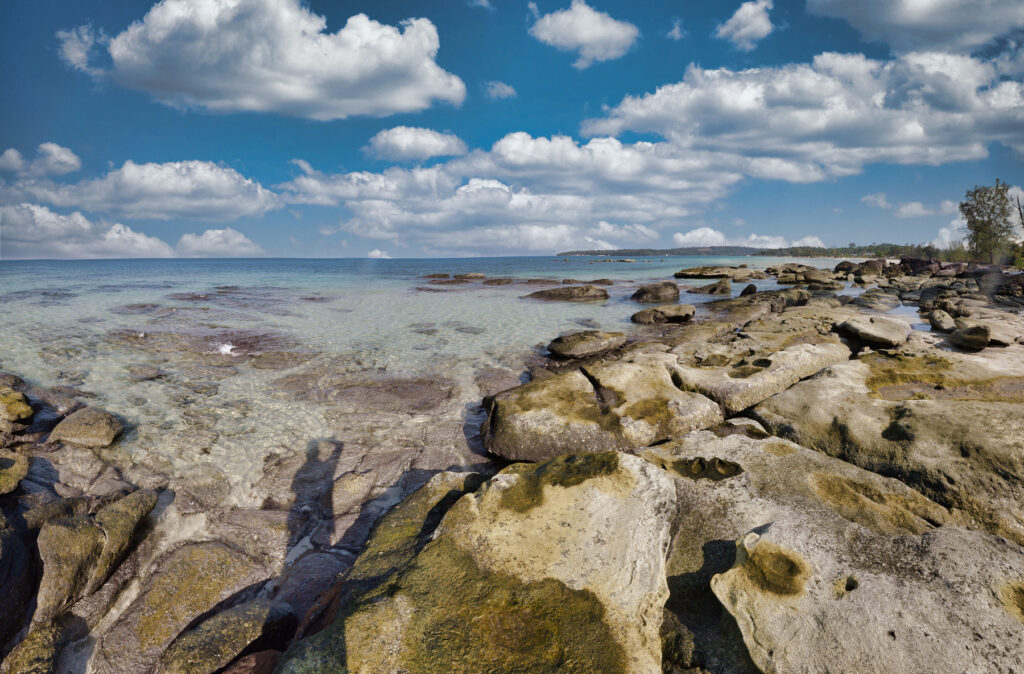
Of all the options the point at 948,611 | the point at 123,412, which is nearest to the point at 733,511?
the point at 948,611

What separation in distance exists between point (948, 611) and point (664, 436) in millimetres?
3895

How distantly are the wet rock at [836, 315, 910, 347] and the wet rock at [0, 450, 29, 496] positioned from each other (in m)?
16.6

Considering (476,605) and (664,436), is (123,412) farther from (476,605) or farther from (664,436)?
(664,436)

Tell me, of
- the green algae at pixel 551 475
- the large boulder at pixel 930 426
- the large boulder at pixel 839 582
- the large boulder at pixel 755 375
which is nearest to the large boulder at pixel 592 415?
the large boulder at pixel 755 375

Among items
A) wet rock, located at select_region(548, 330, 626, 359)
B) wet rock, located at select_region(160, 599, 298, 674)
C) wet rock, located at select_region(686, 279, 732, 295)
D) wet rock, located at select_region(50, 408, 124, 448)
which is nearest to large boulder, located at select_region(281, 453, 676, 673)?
wet rock, located at select_region(160, 599, 298, 674)

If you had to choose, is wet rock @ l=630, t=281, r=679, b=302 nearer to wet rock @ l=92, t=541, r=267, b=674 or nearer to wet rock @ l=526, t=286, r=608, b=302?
wet rock @ l=526, t=286, r=608, b=302

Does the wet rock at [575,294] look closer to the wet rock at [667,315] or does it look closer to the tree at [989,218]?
the wet rock at [667,315]

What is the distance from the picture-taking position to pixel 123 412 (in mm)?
8891

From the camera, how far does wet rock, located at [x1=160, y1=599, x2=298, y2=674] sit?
3.57m

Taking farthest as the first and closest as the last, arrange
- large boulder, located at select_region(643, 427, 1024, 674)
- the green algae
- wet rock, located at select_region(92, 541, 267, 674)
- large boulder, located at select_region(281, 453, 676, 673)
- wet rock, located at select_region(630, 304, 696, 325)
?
wet rock, located at select_region(630, 304, 696, 325) < the green algae < wet rock, located at select_region(92, 541, 267, 674) < large boulder, located at select_region(281, 453, 676, 673) < large boulder, located at select_region(643, 427, 1024, 674)

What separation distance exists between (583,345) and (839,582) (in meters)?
10.2

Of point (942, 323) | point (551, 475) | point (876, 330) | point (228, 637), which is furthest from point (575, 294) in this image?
point (228, 637)

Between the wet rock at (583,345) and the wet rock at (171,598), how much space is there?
965cm

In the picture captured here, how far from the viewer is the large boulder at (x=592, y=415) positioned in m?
6.79
